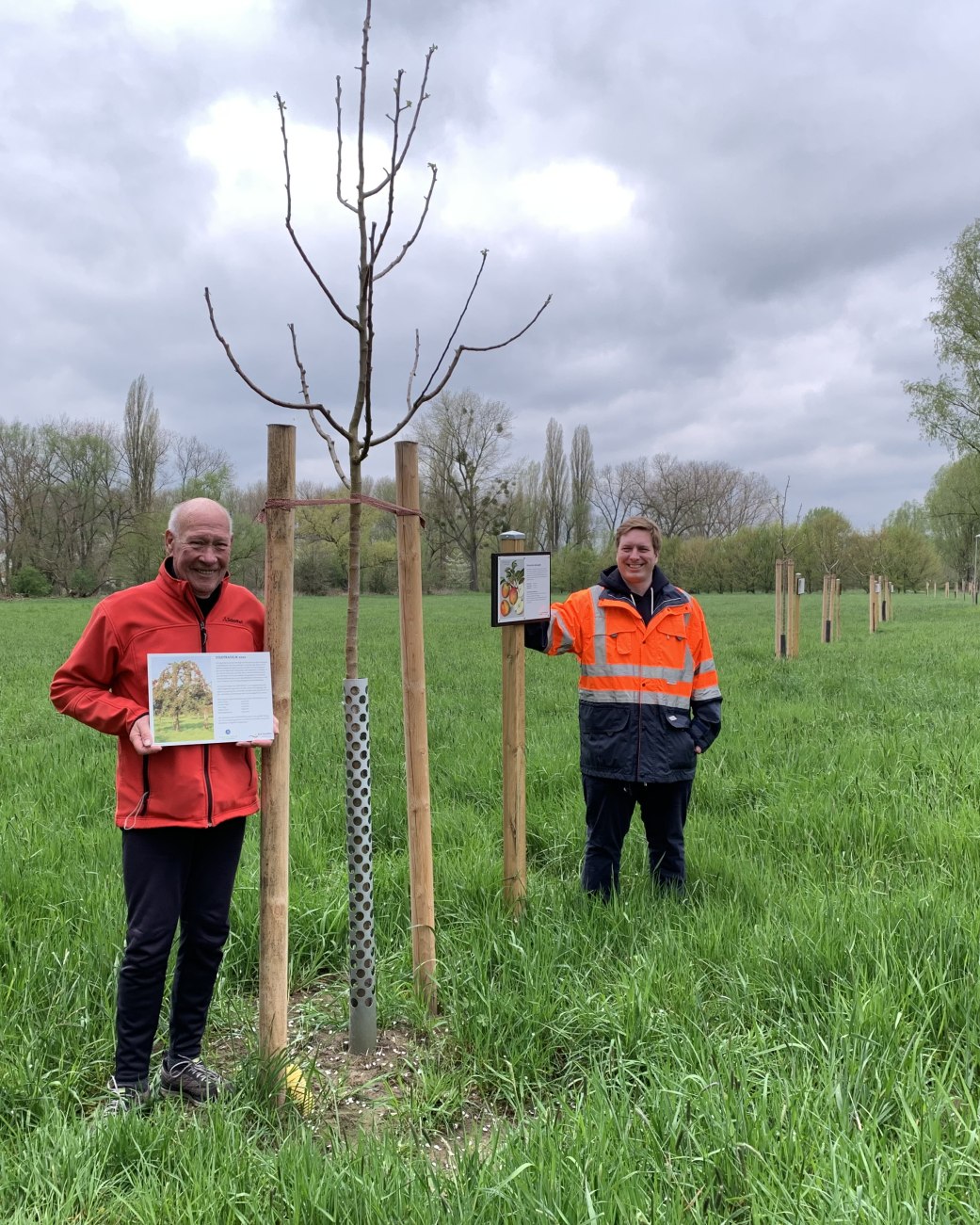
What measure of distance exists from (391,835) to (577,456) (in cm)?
5669

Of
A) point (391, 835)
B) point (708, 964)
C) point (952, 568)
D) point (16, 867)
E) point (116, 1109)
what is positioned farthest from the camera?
point (952, 568)

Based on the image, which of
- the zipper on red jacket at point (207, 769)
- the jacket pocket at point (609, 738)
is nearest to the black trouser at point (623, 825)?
the jacket pocket at point (609, 738)

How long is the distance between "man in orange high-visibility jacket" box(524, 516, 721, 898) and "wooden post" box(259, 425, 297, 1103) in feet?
5.14

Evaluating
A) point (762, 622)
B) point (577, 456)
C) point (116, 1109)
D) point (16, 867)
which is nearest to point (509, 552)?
point (116, 1109)

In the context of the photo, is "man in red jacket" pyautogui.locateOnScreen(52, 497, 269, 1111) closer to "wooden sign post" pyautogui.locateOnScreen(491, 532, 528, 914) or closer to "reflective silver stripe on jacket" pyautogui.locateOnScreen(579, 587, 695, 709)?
"wooden sign post" pyautogui.locateOnScreen(491, 532, 528, 914)

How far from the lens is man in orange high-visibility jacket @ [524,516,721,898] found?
3.83 m

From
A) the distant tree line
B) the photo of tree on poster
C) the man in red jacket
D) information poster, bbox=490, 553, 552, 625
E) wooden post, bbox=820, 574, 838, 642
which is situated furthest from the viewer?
the distant tree line

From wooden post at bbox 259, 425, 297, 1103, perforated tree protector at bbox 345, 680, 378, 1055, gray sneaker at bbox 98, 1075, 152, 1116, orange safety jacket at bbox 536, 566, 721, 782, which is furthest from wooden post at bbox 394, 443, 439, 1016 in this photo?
orange safety jacket at bbox 536, 566, 721, 782

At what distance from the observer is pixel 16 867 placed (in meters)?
4.25

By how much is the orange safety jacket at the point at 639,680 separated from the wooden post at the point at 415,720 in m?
1.11

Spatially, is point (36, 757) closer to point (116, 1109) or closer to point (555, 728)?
point (555, 728)

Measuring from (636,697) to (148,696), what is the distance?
223 cm

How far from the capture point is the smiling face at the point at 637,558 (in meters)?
3.87

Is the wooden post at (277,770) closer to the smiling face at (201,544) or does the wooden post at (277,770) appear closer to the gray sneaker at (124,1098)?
the smiling face at (201,544)
